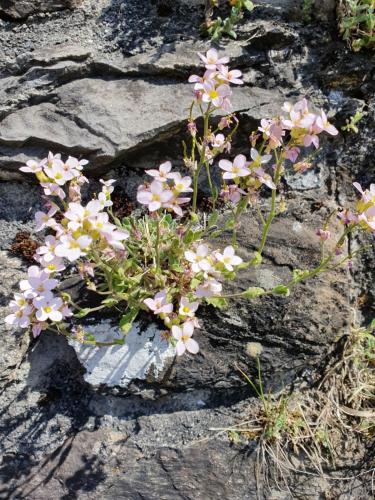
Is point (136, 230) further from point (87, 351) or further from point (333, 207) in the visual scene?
point (333, 207)

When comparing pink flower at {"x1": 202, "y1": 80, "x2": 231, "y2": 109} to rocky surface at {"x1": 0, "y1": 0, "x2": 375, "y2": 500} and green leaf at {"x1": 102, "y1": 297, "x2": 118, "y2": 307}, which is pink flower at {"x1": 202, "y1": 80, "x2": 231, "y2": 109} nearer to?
rocky surface at {"x1": 0, "y1": 0, "x2": 375, "y2": 500}

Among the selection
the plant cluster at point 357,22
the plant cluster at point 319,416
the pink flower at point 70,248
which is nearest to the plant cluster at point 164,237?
the pink flower at point 70,248

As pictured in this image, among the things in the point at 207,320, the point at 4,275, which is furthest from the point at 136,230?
the point at 4,275

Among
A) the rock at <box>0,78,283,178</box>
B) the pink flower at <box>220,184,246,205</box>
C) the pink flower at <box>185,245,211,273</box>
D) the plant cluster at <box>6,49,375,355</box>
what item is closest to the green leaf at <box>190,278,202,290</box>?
the plant cluster at <box>6,49,375,355</box>

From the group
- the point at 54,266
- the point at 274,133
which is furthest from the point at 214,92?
the point at 54,266

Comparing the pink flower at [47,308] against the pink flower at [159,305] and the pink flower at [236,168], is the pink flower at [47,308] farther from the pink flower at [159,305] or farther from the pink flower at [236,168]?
the pink flower at [236,168]

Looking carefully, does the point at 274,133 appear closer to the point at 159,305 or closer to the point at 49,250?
the point at 159,305
